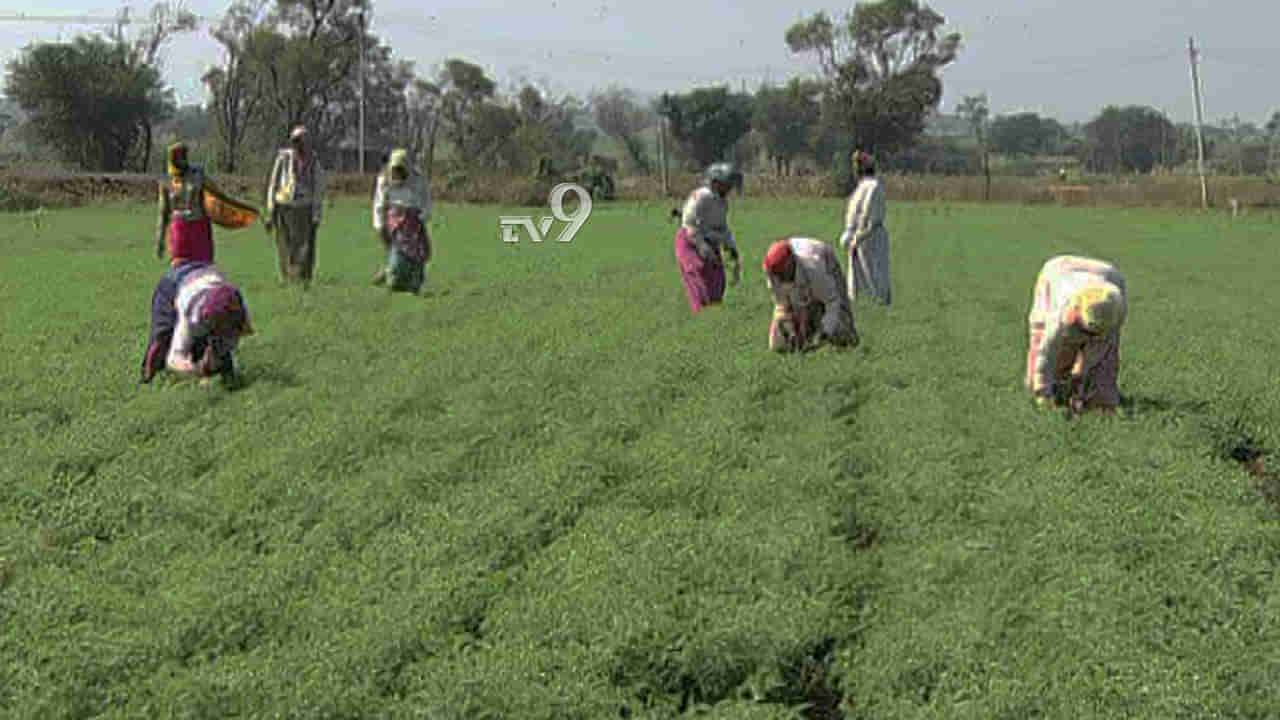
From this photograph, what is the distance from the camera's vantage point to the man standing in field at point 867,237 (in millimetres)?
14227

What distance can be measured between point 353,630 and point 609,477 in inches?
96.0

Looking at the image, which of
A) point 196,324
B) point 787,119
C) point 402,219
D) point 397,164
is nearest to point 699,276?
point 402,219

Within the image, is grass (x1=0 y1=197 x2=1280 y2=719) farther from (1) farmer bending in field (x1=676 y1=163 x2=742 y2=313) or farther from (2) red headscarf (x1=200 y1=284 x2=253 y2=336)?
(1) farmer bending in field (x1=676 y1=163 x2=742 y2=313)

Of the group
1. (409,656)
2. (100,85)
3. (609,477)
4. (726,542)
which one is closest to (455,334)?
(609,477)

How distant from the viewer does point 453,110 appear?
70.8 meters

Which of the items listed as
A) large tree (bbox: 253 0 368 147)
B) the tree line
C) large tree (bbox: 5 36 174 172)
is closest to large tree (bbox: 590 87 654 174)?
the tree line

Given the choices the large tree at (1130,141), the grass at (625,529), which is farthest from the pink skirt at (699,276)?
the large tree at (1130,141)

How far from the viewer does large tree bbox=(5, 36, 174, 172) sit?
52656 millimetres

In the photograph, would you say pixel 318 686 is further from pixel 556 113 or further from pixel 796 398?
pixel 556 113

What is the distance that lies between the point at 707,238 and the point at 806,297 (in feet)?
8.89

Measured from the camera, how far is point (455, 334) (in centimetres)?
1222

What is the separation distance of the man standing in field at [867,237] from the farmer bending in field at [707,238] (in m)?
1.37

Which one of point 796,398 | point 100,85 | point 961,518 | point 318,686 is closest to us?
point 318,686

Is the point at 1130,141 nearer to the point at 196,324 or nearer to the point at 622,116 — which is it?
the point at 622,116
